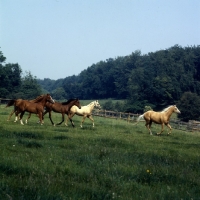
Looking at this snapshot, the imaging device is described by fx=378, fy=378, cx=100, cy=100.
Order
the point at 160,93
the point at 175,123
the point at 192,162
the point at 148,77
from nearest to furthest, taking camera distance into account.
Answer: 1. the point at 192,162
2. the point at 175,123
3. the point at 160,93
4. the point at 148,77

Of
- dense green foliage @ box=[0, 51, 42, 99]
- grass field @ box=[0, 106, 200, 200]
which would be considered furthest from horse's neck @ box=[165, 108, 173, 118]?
dense green foliage @ box=[0, 51, 42, 99]

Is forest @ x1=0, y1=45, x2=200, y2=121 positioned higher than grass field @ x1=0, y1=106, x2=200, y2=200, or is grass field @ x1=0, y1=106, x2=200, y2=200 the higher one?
forest @ x1=0, y1=45, x2=200, y2=121

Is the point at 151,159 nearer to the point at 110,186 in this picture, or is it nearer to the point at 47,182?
the point at 110,186

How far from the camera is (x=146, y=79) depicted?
103 metres

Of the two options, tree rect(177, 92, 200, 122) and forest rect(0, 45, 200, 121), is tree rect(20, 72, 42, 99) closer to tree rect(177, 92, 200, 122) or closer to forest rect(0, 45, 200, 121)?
forest rect(0, 45, 200, 121)

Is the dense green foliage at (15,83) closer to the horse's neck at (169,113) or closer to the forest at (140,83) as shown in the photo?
Answer: the forest at (140,83)

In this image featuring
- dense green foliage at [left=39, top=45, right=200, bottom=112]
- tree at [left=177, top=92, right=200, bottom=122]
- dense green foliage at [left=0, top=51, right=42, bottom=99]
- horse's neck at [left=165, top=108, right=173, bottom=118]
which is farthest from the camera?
dense green foliage at [left=39, top=45, right=200, bottom=112]

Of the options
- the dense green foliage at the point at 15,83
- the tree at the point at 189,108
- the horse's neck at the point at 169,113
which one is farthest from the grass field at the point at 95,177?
the dense green foliage at the point at 15,83

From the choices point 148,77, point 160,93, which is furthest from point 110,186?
point 148,77

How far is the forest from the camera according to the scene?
281 feet

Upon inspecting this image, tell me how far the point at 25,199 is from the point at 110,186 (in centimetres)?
210

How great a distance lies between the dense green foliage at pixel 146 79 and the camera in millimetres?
93500

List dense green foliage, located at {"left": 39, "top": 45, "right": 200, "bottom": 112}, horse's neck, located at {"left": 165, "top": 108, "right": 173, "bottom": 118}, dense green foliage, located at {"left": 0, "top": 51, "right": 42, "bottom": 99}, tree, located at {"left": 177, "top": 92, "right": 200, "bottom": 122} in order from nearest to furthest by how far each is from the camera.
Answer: horse's neck, located at {"left": 165, "top": 108, "right": 173, "bottom": 118} < tree, located at {"left": 177, "top": 92, "right": 200, "bottom": 122} < dense green foliage, located at {"left": 0, "top": 51, "right": 42, "bottom": 99} < dense green foliage, located at {"left": 39, "top": 45, "right": 200, "bottom": 112}

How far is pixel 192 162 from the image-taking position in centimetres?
1033
